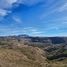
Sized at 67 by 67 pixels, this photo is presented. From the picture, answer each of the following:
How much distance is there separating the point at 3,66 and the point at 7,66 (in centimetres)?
111

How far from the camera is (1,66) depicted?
29734mm

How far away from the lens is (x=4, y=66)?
100 ft

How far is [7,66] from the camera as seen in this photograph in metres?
31.1

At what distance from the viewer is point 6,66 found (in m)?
30.8

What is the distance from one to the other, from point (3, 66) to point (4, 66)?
0.30m

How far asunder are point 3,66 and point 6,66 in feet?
2.40

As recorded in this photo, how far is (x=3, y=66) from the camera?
30.2m

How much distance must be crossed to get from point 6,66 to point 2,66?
1112mm

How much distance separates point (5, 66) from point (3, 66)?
1.56 ft

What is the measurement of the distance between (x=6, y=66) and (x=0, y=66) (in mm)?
1452

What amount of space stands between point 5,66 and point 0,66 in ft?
3.92

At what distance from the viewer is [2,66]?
2984 cm

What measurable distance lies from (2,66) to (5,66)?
0.86 meters

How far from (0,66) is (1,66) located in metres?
0.18
